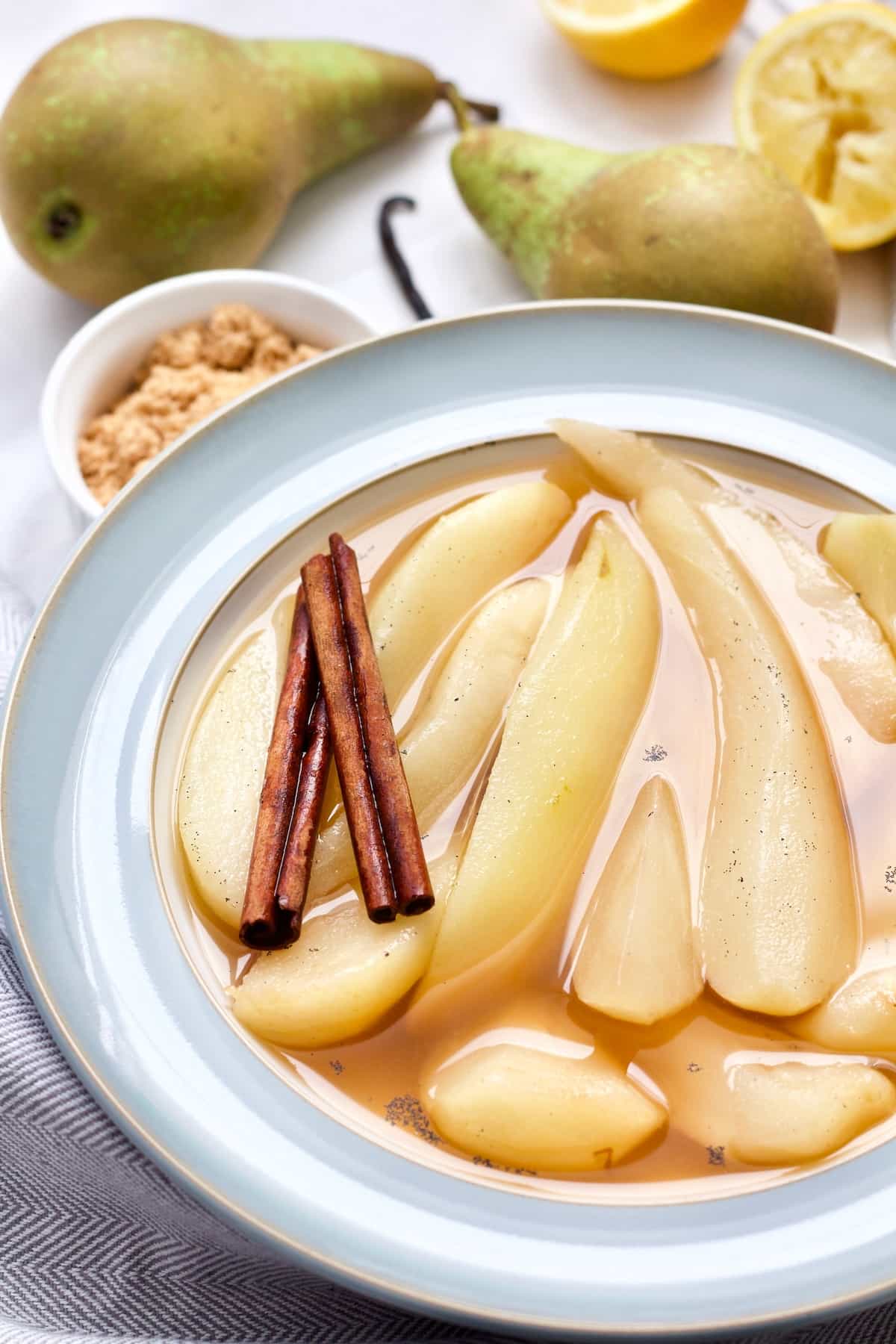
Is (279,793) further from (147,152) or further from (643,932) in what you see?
(147,152)

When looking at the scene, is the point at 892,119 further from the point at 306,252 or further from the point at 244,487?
the point at 244,487

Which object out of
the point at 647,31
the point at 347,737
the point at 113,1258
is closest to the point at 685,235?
the point at 647,31

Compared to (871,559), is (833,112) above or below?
above

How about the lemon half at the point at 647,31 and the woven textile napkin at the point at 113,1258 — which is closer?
the woven textile napkin at the point at 113,1258


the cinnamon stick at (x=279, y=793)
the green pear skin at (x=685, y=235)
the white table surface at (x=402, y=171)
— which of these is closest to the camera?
the cinnamon stick at (x=279, y=793)

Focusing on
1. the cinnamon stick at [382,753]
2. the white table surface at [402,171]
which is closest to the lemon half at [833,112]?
the white table surface at [402,171]

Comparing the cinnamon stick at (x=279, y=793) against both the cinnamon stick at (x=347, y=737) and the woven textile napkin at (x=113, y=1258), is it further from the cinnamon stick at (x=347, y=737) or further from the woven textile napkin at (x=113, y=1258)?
the woven textile napkin at (x=113, y=1258)
